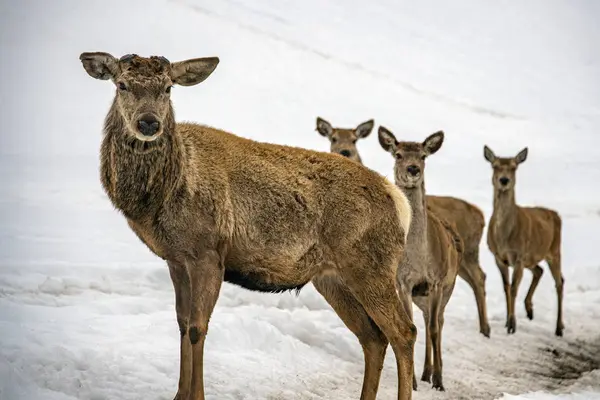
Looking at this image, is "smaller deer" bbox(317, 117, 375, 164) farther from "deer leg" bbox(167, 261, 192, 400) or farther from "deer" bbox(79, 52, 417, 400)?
"deer leg" bbox(167, 261, 192, 400)

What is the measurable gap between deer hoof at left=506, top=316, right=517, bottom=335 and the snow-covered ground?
5.6 inches

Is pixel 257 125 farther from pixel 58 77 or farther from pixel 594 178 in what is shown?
pixel 594 178

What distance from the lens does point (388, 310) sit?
7.36 metres

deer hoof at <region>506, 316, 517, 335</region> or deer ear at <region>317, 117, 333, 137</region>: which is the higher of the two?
deer ear at <region>317, 117, 333, 137</region>

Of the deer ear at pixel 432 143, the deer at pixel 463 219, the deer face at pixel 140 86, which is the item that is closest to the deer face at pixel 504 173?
the deer at pixel 463 219

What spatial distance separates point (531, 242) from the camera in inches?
602

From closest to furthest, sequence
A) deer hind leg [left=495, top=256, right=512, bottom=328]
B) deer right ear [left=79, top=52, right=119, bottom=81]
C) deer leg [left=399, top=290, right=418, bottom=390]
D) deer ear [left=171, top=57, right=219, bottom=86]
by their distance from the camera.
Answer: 1. deer right ear [left=79, top=52, right=119, bottom=81]
2. deer ear [left=171, top=57, right=219, bottom=86]
3. deer leg [left=399, top=290, right=418, bottom=390]
4. deer hind leg [left=495, top=256, right=512, bottom=328]

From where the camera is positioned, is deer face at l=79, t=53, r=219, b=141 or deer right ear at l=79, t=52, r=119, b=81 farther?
deer right ear at l=79, t=52, r=119, b=81

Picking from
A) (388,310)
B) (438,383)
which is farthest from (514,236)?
(388,310)

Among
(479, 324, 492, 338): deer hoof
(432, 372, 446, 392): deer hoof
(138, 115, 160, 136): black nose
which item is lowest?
(432, 372, 446, 392): deer hoof

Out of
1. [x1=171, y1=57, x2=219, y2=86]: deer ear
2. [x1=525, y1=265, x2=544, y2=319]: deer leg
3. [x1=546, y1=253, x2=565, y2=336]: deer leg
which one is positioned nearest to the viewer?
[x1=171, y1=57, x2=219, y2=86]: deer ear

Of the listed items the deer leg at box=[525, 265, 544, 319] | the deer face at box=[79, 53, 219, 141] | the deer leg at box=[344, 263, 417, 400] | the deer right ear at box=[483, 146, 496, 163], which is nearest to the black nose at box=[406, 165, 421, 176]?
the deer leg at box=[344, 263, 417, 400]

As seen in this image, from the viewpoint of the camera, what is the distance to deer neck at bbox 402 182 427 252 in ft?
32.8

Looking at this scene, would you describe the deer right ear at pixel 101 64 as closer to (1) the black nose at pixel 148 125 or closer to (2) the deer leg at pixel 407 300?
(1) the black nose at pixel 148 125
